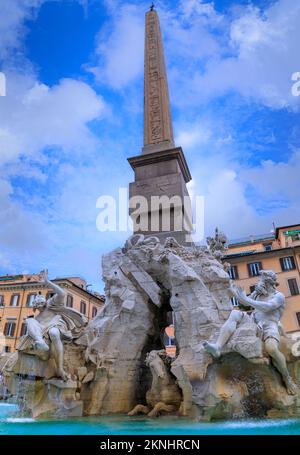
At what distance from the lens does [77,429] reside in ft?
14.9

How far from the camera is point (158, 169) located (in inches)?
371

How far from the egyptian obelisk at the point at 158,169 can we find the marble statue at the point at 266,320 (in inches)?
100

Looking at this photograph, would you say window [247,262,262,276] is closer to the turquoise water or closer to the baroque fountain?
the baroque fountain

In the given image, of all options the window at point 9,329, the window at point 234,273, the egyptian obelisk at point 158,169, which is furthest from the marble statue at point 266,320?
the window at point 9,329

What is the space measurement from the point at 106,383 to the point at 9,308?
68.8ft

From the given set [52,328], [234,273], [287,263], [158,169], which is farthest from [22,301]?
[52,328]

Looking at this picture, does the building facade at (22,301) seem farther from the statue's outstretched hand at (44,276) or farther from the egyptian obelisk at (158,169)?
the statue's outstretched hand at (44,276)

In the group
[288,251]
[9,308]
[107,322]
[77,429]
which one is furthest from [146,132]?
[9,308]

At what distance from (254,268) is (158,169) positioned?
1647cm

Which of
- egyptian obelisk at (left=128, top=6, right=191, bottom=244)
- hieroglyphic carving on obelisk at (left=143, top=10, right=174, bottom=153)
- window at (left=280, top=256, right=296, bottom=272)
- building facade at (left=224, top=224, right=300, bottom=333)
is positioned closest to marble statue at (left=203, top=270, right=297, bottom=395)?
egyptian obelisk at (left=128, top=6, right=191, bottom=244)

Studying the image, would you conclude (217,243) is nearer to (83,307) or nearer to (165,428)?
(165,428)

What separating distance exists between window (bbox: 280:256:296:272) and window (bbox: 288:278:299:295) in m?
0.81

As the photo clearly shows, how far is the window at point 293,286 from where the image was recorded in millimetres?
22000
